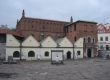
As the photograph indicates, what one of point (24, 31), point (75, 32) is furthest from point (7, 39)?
point (75, 32)

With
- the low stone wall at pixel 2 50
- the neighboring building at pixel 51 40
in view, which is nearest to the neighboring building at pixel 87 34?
the neighboring building at pixel 51 40

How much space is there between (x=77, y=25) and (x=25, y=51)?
18.3 m

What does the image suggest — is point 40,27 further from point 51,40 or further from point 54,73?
point 54,73

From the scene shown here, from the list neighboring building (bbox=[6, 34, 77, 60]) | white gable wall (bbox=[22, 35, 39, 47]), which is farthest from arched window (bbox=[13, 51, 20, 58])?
white gable wall (bbox=[22, 35, 39, 47])

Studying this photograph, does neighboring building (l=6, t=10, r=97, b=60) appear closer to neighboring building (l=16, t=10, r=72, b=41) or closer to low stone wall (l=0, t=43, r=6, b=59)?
neighboring building (l=16, t=10, r=72, b=41)

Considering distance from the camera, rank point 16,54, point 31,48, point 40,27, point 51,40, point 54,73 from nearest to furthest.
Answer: point 54,73 → point 16,54 → point 31,48 → point 51,40 → point 40,27

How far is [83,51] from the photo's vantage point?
3881cm

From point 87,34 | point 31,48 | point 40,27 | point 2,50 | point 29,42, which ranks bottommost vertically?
point 2,50

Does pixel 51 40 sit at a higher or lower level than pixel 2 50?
higher

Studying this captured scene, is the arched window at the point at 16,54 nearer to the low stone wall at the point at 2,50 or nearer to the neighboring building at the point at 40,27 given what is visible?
the low stone wall at the point at 2,50

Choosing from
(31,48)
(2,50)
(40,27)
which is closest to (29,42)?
(31,48)

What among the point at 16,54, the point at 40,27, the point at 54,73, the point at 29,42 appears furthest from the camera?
the point at 40,27

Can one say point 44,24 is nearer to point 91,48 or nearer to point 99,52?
point 91,48

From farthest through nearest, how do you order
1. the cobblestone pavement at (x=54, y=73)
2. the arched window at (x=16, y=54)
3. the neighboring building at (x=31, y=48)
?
the arched window at (x=16, y=54) → the neighboring building at (x=31, y=48) → the cobblestone pavement at (x=54, y=73)
